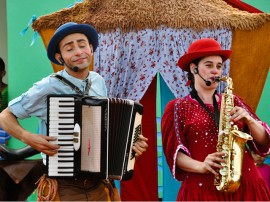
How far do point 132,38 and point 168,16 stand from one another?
1.41 ft

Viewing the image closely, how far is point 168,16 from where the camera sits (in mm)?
5301

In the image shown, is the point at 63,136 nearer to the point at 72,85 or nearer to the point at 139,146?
the point at 72,85

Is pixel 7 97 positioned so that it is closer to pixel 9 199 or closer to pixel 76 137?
pixel 9 199

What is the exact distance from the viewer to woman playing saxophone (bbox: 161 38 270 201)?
309cm

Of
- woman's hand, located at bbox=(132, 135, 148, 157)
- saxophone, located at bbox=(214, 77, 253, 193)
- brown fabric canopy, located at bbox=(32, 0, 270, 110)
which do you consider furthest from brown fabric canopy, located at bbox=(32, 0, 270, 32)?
woman's hand, located at bbox=(132, 135, 148, 157)

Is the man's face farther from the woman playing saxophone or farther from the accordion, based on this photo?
the woman playing saxophone

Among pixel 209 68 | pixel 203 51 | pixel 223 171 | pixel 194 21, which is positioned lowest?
pixel 223 171

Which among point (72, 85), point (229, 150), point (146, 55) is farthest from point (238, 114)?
point (146, 55)

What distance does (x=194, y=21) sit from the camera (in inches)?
209

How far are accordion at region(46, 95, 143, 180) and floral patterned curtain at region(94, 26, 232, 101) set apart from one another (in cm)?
244

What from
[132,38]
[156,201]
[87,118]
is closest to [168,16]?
[132,38]

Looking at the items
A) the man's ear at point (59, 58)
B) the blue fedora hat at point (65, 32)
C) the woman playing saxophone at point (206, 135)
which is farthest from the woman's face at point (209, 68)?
the man's ear at point (59, 58)

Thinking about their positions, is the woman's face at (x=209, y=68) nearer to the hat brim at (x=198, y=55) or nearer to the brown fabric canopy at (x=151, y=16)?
the hat brim at (x=198, y=55)

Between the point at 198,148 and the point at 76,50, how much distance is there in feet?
3.12
